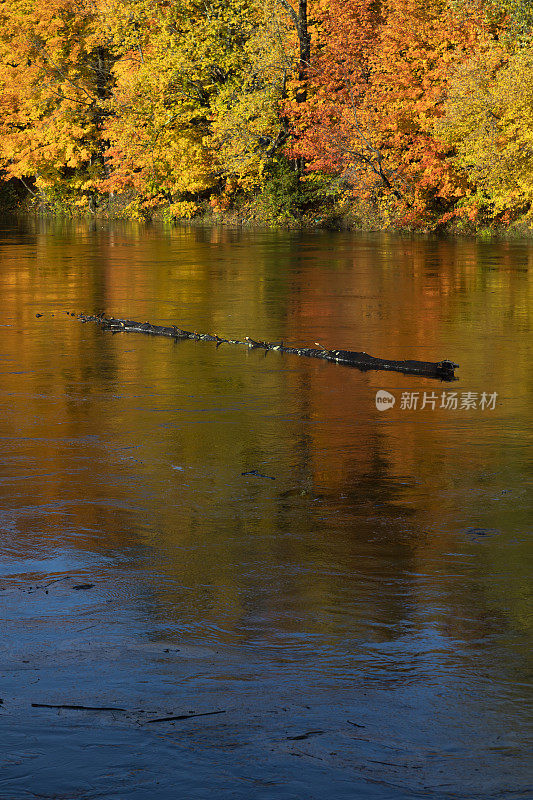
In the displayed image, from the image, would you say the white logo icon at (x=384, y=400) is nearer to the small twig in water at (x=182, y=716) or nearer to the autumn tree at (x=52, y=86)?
the small twig in water at (x=182, y=716)

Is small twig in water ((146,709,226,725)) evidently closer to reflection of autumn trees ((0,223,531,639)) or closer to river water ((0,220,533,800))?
river water ((0,220,533,800))

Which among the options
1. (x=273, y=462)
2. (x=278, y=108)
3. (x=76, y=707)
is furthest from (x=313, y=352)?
(x=278, y=108)

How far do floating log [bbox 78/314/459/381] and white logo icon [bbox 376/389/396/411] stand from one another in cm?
108

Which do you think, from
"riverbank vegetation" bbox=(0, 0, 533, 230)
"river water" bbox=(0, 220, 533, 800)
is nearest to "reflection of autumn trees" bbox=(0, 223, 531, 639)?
"river water" bbox=(0, 220, 533, 800)

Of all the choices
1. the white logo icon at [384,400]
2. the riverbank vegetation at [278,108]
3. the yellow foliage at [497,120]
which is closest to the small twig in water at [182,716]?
the white logo icon at [384,400]

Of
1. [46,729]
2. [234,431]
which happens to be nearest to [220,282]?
[234,431]

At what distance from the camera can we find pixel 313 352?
14.2m

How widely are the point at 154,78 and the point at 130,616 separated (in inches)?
1930

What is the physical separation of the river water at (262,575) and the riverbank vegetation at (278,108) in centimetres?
2699

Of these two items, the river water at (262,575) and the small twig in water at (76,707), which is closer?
the river water at (262,575)

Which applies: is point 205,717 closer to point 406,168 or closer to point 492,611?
point 492,611

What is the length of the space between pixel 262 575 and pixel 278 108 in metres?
45.8

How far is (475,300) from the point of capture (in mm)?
20578

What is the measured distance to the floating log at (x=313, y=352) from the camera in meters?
12.7
